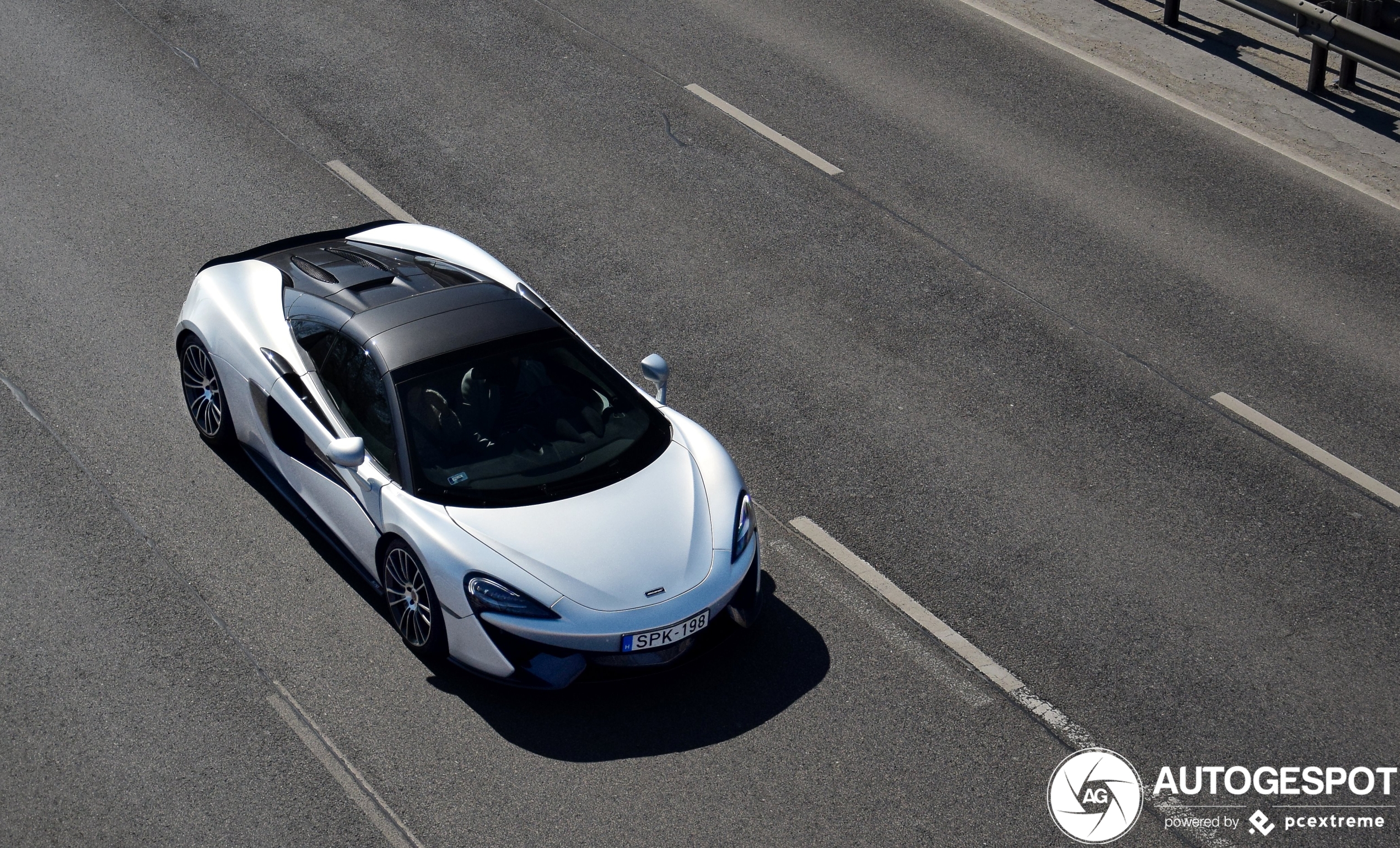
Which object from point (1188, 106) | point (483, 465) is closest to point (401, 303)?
point (483, 465)

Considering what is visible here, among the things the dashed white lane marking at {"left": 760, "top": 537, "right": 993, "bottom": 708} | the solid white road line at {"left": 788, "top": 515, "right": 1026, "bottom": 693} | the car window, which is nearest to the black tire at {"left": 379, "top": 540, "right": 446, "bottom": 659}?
the car window

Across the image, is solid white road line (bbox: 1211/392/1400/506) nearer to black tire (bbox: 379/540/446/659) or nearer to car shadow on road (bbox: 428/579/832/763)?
car shadow on road (bbox: 428/579/832/763)

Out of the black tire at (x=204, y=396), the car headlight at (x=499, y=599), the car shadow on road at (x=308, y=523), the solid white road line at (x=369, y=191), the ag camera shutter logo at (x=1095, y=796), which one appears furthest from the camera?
the solid white road line at (x=369, y=191)

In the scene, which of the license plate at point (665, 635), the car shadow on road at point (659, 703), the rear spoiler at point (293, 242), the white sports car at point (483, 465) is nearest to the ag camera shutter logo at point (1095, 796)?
the car shadow on road at point (659, 703)

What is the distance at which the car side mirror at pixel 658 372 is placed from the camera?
709 centimetres

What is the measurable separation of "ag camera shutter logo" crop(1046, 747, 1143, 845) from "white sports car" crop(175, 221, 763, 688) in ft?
5.36

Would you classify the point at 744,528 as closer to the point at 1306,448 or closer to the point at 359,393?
the point at 359,393

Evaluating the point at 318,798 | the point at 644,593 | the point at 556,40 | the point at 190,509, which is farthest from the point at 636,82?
the point at 318,798

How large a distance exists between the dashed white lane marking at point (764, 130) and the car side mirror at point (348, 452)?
5.76 metres

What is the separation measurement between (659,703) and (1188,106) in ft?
28.1

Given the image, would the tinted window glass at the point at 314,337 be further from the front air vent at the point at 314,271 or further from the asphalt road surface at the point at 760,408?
the asphalt road surface at the point at 760,408

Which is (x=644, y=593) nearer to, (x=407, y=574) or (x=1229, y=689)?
(x=407, y=574)

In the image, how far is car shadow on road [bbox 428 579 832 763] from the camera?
601 centimetres

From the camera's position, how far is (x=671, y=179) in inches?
421
